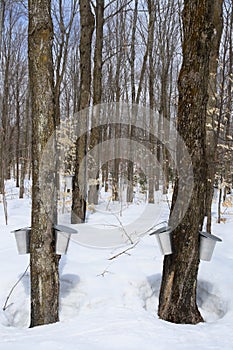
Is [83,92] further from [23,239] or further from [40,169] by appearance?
[23,239]

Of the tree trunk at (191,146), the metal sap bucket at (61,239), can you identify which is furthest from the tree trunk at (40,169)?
the tree trunk at (191,146)

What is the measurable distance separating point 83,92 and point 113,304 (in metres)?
4.22

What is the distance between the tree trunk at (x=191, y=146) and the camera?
7.64 ft

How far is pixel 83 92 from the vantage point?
227 inches

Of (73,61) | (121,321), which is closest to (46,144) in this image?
(121,321)

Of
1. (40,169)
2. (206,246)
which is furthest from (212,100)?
(40,169)

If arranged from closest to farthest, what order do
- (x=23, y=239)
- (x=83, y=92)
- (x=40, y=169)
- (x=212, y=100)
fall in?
(x=40, y=169)
(x=23, y=239)
(x=212, y=100)
(x=83, y=92)

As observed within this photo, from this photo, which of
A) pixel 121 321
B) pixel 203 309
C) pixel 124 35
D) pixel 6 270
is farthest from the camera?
pixel 124 35

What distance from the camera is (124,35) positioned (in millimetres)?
11695

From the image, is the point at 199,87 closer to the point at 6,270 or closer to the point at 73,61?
the point at 6,270

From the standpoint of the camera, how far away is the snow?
1.82m

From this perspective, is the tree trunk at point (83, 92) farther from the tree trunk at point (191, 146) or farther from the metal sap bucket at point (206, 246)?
the metal sap bucket at point (206, 246)

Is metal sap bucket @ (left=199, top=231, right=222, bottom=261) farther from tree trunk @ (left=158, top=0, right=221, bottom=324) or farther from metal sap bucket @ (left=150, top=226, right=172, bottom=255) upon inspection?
metal sap bucket @ (left=150, top=226, right=172, bottom=255)

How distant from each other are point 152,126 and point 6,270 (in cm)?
1147
